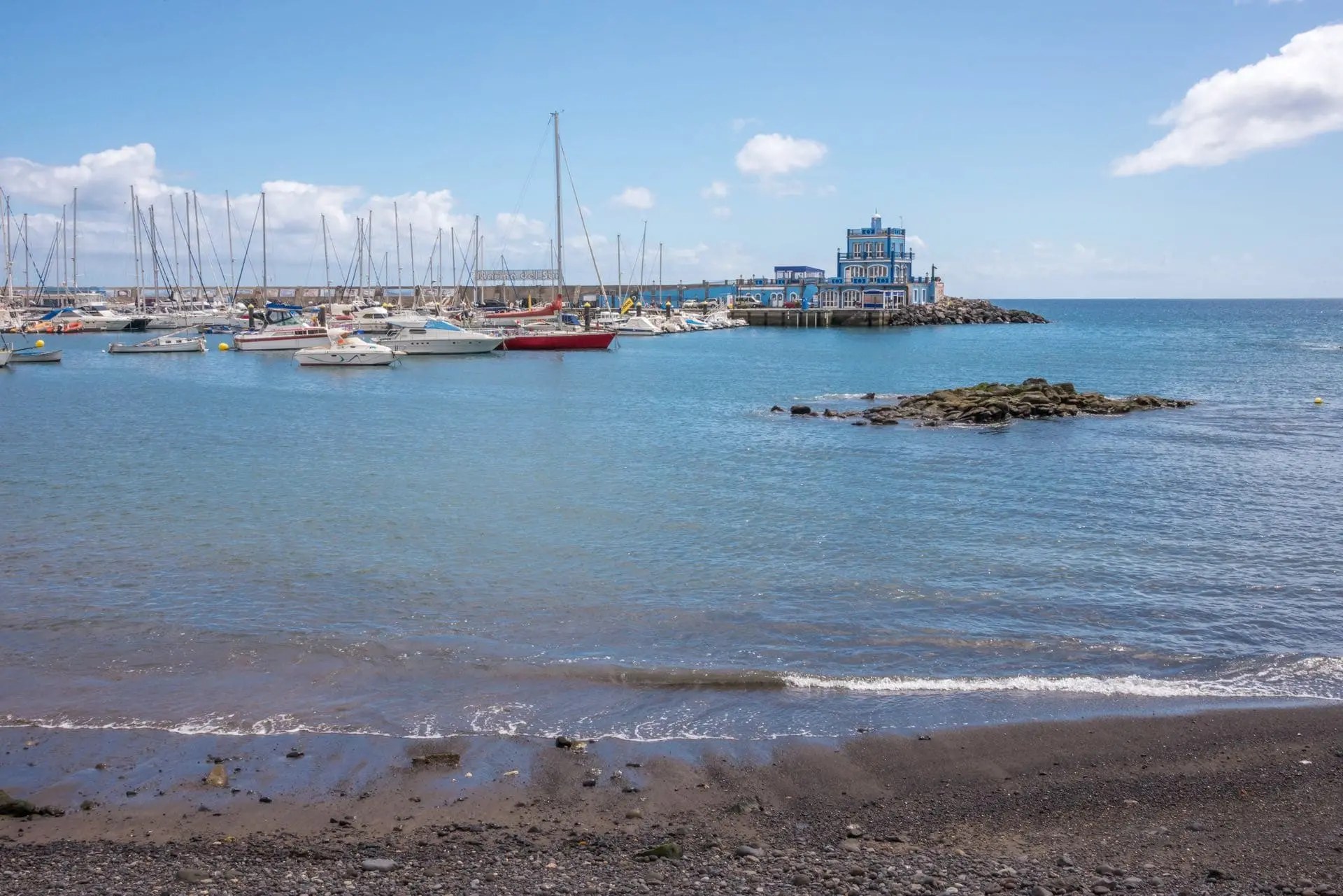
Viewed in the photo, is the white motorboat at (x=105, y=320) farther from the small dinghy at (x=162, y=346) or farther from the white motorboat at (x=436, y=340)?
the white motorboat at (x=436, y=340)

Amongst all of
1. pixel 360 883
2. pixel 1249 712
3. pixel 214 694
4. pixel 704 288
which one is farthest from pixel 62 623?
pixel 704 288

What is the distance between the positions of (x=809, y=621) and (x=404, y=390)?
42.4 m

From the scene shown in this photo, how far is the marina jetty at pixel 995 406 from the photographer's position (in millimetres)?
38188

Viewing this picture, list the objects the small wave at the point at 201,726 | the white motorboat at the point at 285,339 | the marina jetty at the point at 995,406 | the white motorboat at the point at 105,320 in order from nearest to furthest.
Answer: the small wave at the point at 201,726 < the marina jetty at the point at 995,406 < the white motorboat at the point at 285,339 < the white motorboat at the point at 105,320

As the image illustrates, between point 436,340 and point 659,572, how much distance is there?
2381 inches

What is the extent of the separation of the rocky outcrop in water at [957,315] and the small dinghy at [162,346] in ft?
258

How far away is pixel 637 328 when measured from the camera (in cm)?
11131

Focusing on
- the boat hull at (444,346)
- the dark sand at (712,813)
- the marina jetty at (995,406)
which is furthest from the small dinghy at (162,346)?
the dark sand at (712,813)

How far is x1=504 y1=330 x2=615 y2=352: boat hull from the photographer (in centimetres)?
7900

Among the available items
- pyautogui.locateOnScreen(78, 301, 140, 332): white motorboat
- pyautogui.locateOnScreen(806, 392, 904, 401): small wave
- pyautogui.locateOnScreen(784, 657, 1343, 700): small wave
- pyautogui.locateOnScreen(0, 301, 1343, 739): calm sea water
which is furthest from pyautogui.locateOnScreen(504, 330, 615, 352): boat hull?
pyautogui.locateOnScreen(784, 657, 1343, 700): small wave

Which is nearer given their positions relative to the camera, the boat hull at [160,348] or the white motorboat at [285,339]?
the white motorboat at [285,339]

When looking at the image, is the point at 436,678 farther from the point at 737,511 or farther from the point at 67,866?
the point at 737,511

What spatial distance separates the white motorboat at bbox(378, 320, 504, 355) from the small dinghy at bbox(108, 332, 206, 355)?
662 inches

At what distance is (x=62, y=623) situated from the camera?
45.6ft
